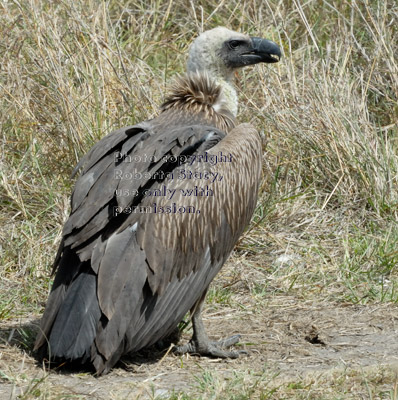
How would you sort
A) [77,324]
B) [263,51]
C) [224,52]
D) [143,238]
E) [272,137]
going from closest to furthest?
[77,324] < [143,238] < [224,52] < [263,51] < [272,137]

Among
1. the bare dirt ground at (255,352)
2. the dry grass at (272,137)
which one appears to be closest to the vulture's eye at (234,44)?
the dry grass at (272,137)

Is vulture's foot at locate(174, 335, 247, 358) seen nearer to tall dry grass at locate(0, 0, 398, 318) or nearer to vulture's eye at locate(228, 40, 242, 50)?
tall dry grass at locate(0, 0, 398, 318)

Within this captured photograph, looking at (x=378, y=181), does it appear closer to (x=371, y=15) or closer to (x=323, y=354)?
(x=371, y=15)

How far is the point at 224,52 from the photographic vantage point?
18.0 ft

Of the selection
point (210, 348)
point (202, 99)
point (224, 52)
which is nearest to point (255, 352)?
point (210, 348)

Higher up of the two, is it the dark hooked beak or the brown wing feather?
the dark hooked beak

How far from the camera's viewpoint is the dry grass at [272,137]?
543 cm

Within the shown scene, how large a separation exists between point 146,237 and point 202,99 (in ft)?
4.19

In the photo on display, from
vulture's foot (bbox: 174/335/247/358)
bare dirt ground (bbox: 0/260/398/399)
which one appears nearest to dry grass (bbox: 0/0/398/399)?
bare dirt ground (bbox: 0/260/398/399)

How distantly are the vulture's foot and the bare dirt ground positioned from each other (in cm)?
A: 4

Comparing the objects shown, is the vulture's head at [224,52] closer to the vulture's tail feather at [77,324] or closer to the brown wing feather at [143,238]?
the brown wing feather at [143,238]

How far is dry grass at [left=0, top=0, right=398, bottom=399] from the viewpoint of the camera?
543 cm

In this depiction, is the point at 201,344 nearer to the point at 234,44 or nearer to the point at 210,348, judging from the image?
the point at 210,348

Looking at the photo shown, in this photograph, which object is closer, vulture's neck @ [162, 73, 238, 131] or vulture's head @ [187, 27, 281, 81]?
vulture's neck @ [162, 73, 238, 131]
